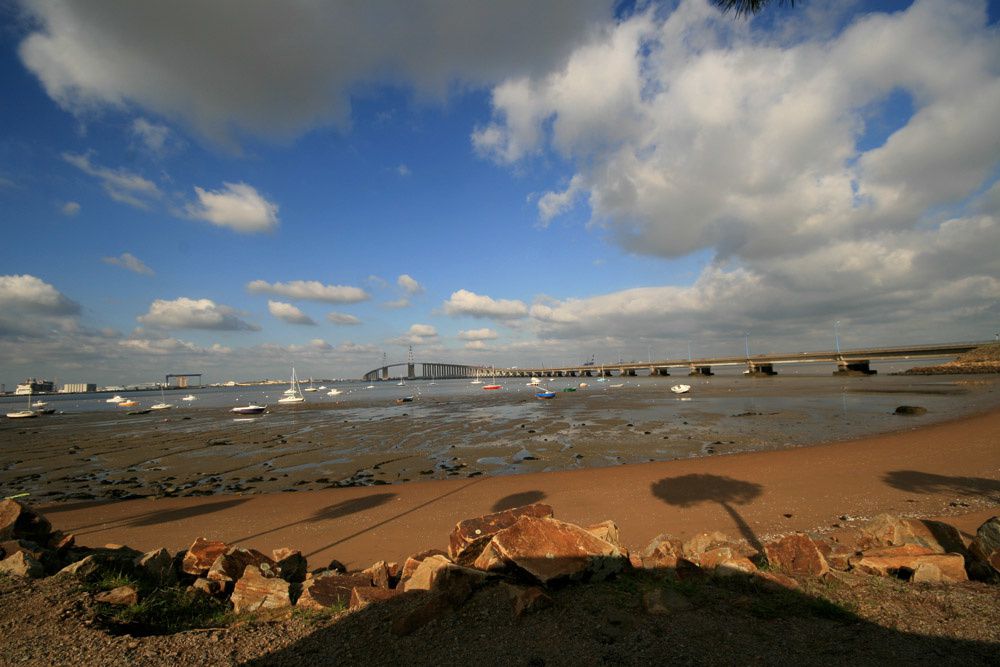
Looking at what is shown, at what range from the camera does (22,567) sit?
6.05 meters

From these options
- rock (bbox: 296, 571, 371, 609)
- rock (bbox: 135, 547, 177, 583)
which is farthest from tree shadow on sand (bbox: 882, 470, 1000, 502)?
rock (bbox: 135, 547, 177, 583)

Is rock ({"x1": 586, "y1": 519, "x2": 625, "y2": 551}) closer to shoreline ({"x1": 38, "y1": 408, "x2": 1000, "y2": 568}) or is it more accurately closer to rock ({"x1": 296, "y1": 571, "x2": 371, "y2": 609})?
rock ({"x1": 296, "y1": 571, "x2": 371, "y2": 609})

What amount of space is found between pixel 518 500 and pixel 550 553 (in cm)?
902

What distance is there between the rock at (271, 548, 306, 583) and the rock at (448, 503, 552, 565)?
3.18m

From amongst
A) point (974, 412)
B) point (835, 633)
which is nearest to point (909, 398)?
point (974, 412)

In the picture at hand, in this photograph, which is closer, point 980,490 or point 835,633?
point 835,633

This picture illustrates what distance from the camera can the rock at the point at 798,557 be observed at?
19.0 ft

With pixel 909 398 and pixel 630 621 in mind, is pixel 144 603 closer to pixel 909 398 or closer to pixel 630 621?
pixel 630 621

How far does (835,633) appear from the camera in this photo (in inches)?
167

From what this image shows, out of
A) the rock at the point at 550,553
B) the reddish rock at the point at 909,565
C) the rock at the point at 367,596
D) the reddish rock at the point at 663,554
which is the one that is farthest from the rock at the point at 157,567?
the reddish rock at the point at 909,565

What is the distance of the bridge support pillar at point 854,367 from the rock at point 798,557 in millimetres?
115482

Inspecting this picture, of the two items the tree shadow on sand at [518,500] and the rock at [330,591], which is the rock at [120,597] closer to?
the rock at [330,591]

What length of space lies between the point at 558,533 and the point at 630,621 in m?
1.47

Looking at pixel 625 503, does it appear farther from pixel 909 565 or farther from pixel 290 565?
pixel 290 565
